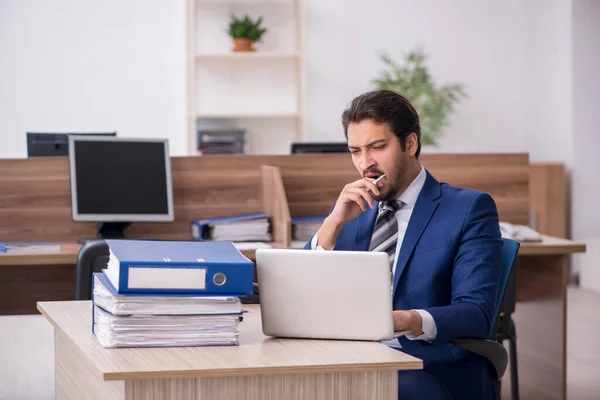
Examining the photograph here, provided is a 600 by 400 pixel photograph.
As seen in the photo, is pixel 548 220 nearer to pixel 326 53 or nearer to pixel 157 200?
pixel 326 53

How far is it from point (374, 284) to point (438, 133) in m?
5.81

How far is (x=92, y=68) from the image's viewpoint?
7129 millimetres

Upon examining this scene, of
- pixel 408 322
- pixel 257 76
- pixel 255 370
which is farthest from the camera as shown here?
pixel 257 76

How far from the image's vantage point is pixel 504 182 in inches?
163

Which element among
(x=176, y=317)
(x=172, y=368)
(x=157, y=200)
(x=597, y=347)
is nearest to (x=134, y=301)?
(x=176, y=317)

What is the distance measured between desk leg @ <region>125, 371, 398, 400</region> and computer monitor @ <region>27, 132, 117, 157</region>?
2.70 meters

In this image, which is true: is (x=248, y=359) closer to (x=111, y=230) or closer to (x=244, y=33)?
(x=111, y=230)

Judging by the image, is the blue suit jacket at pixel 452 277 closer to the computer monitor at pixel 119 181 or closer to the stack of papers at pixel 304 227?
the stack of papers at pixel 304 227

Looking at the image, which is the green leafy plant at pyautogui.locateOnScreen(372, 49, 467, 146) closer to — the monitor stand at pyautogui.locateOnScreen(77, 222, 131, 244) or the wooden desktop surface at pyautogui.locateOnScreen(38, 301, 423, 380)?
the monitor stand at pyautogui.locateOnScreen(77, 222, 131, 244)

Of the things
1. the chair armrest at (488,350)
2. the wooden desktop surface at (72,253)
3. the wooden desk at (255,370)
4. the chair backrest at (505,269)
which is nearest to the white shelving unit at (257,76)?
the wooden desktop surface at (72,253)

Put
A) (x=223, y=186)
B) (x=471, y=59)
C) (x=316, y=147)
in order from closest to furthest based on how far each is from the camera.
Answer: (x=223, y=186)
(x=316, y=147)
(x=471, y=59)

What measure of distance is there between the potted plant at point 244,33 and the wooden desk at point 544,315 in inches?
145

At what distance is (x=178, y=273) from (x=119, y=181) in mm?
A: 2180

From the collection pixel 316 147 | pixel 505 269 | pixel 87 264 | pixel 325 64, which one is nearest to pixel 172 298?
pixel 505 269
